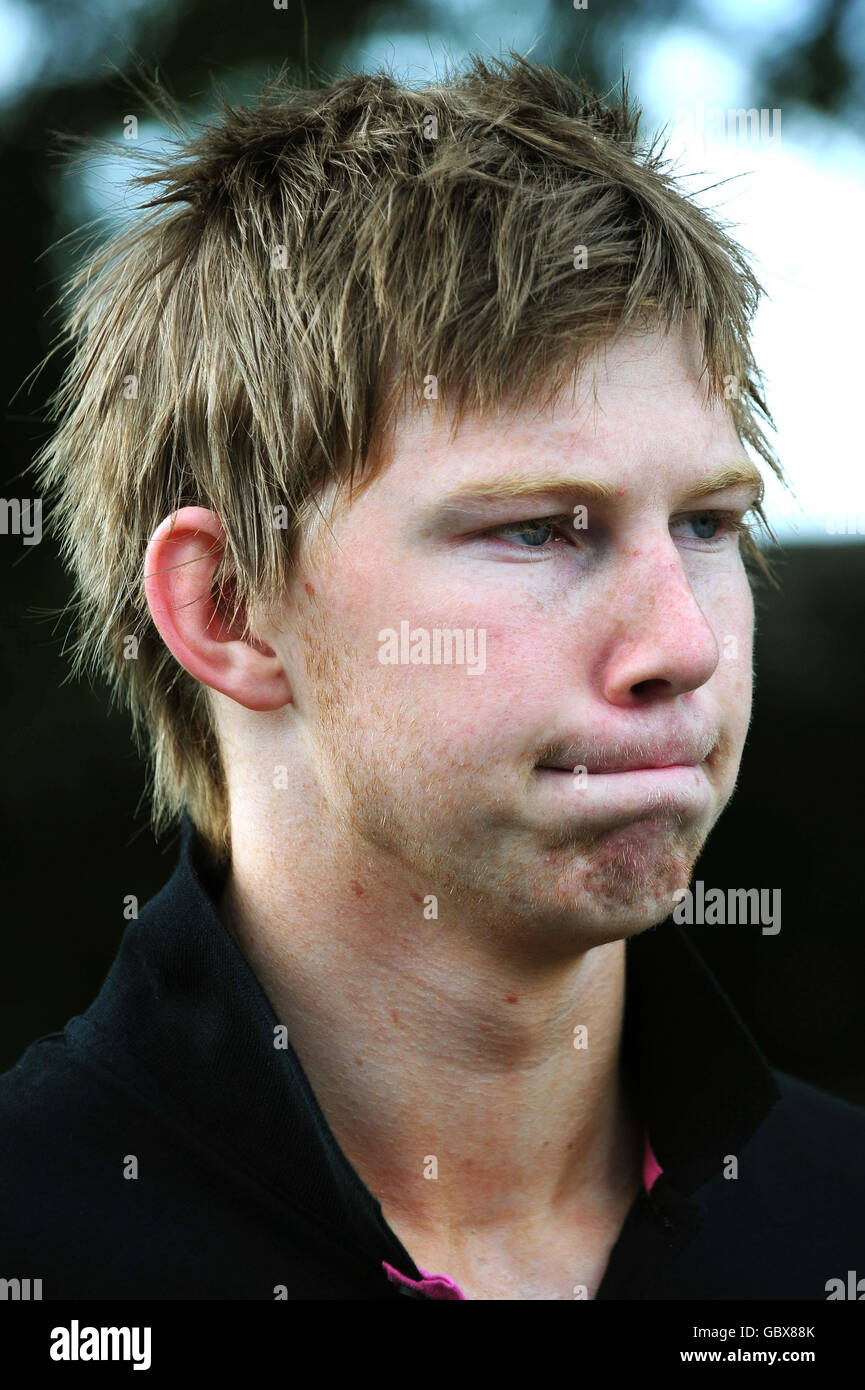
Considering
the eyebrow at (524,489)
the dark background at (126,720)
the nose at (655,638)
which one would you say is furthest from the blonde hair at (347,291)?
the dark background at (126,720)

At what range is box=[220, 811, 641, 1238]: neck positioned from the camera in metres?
2.15

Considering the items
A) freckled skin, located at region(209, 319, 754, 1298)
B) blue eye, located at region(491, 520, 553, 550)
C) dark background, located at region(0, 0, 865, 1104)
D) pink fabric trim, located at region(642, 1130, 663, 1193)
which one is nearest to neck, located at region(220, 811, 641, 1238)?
freckled skin, located at region(209, 319, 754, 1298)

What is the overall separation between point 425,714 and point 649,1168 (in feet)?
3.22

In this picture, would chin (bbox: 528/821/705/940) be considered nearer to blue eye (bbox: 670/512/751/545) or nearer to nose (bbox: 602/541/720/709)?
nose (bbox: 602/541/720/709)

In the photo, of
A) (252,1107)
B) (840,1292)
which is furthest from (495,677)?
(840,1292)

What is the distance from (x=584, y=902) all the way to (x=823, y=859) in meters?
3.08

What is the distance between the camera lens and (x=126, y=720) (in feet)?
14.6

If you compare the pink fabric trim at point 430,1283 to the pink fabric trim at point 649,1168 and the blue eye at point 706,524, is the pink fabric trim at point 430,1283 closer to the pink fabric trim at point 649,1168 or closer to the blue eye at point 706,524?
the pink fabric trim at point 649,1168

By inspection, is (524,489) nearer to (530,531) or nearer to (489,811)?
(530,531)

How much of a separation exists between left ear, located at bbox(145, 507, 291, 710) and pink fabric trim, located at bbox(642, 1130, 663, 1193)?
1031 mm

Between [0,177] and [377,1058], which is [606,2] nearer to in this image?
[0,177]

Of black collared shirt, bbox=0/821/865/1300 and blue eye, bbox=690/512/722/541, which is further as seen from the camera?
blue eye, bbox=690/512/722/541

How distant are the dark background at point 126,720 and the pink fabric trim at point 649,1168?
2.01 meters

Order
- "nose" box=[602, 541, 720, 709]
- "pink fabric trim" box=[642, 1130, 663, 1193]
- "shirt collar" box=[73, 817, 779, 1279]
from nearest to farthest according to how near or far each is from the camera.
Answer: "nose" box=[602, 541, 720, 709]
"shirt collar" box=[73, 817, 779, 1279]
"pink fabric trim" box=[642, 1130, 663, 1193]
